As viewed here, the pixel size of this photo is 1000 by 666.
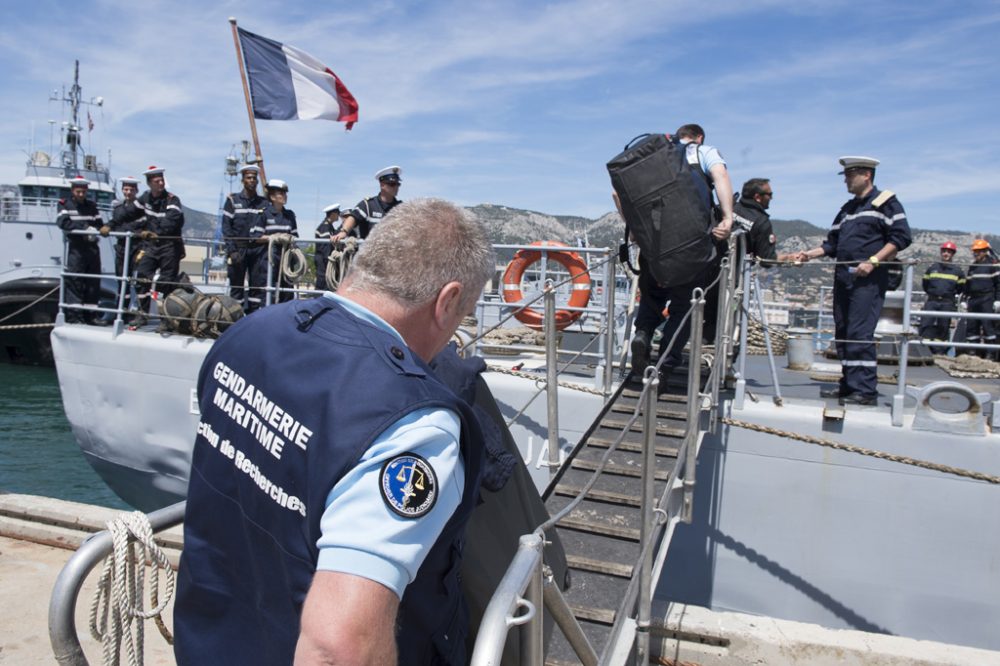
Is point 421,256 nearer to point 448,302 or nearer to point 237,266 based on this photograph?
point 448,302

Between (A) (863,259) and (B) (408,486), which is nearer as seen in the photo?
(B) (408,486)

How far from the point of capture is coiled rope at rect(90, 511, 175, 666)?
6.07ft

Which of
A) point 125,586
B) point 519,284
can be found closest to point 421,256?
point 125,586

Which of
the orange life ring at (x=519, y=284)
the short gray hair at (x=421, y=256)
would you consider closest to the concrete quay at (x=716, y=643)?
the short gray hair at (x=421, y=256)

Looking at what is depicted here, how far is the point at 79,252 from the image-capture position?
9508 millimetres

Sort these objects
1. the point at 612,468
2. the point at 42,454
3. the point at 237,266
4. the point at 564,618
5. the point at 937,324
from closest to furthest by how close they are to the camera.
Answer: the point at 564,618 → the point at 612,468 → the point at 237,266 → the point at 937,324 → the point at 42,454

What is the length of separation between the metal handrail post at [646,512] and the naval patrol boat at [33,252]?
65.7 feet

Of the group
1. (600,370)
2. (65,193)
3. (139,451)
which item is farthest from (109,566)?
(65,193)

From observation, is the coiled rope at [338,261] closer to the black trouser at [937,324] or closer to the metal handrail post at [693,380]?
the metal handrail post at [693,380]

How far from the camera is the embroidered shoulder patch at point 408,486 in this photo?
1178 mm

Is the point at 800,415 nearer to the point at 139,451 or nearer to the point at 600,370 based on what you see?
the point at 600,370

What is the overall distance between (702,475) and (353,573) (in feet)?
15.8

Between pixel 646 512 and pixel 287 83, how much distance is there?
8.82 metres

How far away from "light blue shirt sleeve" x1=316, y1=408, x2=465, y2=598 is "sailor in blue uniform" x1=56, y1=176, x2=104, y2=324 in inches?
353
